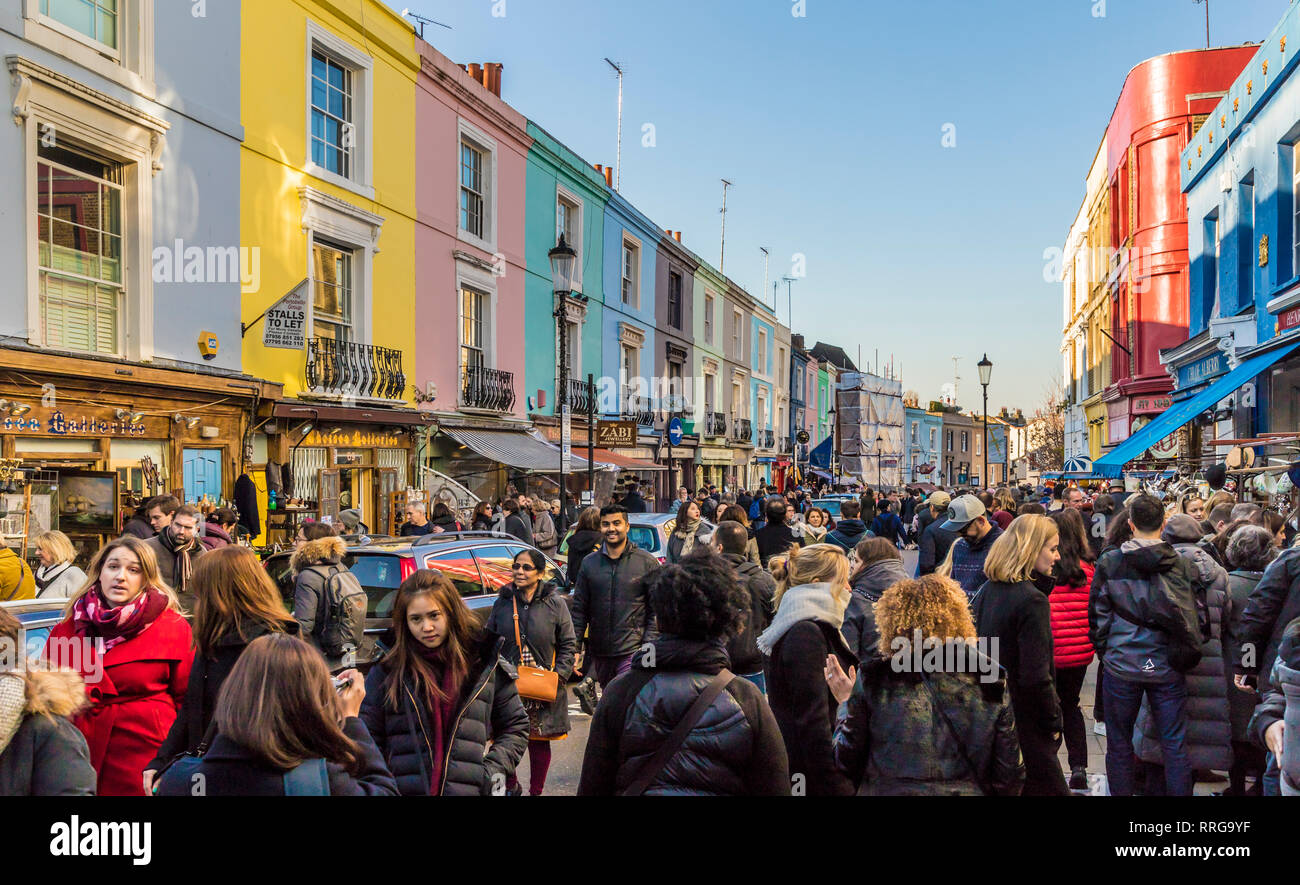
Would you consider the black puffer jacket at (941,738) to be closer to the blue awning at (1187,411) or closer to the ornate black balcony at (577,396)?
the blue awning at (1187,411)

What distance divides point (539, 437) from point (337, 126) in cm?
812

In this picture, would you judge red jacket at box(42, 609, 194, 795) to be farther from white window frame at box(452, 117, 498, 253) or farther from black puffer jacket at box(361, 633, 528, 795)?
white window frame at box(452, 117, 498, 253)

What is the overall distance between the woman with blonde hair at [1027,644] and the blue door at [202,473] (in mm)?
10178

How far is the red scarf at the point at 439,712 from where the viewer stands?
361cm

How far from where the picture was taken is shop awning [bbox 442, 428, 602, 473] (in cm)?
1779

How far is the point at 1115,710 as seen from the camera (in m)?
5.26

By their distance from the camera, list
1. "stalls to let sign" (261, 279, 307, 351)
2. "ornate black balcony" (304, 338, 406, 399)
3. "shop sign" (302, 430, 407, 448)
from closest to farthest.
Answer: "stalls to let sign" (261, 279, 307, 351)
"shop sign" (302, 430, 407, 448)
"ornate black balcony" (304, 338, 406, 399)

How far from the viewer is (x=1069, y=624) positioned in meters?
5.71

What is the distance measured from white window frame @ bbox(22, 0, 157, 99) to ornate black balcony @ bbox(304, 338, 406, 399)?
4.24 metres

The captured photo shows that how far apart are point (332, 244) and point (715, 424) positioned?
23.1 meters

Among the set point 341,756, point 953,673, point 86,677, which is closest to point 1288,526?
point 953,673

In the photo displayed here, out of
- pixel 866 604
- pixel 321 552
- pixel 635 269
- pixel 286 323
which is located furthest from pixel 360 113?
pixel 635 269

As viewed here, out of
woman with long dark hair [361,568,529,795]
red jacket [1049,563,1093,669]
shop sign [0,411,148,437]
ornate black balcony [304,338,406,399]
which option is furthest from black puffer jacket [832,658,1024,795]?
ornate black balcony [304,338,406,399]

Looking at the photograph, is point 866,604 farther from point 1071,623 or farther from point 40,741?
point 40,741
